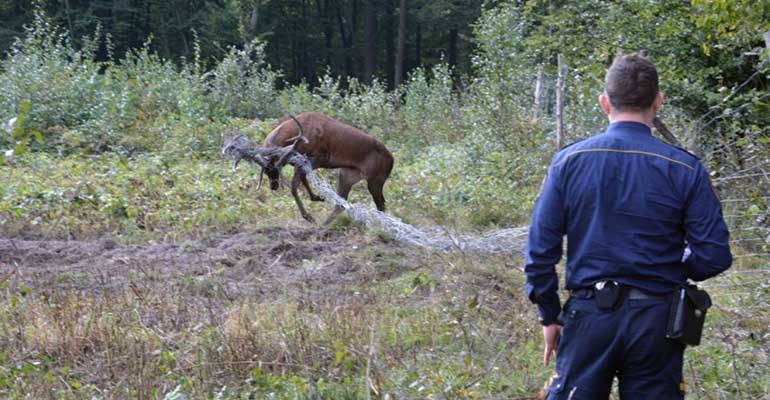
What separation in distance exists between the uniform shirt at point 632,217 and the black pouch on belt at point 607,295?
0.03 metres

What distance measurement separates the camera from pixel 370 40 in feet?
165

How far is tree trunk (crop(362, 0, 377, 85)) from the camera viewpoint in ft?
164

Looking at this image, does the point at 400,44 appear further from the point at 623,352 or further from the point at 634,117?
the point at 623,352

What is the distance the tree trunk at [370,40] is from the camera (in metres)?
49.8

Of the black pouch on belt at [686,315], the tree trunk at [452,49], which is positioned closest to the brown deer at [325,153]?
the black pouch on belt at [686,315]

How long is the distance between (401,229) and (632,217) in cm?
703

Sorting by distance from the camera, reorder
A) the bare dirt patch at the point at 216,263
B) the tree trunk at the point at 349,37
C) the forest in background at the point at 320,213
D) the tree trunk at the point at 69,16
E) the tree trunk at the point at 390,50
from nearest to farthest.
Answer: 1. the forest in background at the point at 320,213
2. the bare dirt patch at the point at 216,263
3. the tree trunk at the point at 69,16
4. the tree trunk at the point at 390,50
5. the tree trunk at the point at 349,37

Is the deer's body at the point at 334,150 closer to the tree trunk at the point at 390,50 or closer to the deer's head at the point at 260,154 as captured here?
the deer's head at the point at 260,154

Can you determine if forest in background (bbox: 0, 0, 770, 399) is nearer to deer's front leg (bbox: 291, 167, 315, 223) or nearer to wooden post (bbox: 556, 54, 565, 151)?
deer's front leg (bbox: 291, 167, 315, 223)

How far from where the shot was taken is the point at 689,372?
5.66 metres

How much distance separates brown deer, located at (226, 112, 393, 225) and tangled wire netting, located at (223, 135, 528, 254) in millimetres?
103

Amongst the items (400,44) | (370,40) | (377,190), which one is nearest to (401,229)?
(377,190)

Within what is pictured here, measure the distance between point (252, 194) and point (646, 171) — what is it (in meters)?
10.7

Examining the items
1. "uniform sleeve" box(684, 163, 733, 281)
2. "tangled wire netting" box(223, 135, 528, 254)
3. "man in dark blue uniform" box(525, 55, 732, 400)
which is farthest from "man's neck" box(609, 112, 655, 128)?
"tangled wire netting" box(223, 135, 528, 254)
